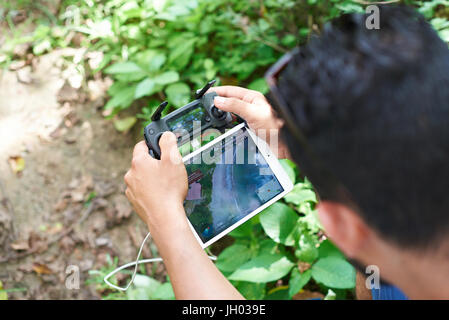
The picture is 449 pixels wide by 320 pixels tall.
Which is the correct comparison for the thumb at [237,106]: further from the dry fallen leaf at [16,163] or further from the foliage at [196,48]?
the dry fallen leaf at [16,163]

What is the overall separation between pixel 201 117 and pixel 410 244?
2.43 feet

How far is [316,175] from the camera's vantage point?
74 centimetres

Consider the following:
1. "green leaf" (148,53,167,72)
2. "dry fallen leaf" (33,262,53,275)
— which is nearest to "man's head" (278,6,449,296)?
"green leaf" (148,53,167,72)

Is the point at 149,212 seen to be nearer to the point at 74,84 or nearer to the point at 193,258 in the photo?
the point at 193,258

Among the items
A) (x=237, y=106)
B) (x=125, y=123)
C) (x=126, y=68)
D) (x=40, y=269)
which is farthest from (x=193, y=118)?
(x=40, y=269)

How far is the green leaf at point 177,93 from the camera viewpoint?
2.12 meters

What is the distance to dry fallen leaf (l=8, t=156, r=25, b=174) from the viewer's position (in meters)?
2.34

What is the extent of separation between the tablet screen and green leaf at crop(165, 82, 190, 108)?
2.93 feet

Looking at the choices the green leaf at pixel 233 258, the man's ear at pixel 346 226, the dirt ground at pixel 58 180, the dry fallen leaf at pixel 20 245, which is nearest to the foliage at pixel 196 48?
the green leaf at pixel 233 258

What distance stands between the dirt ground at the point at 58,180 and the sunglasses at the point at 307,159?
4.76 feet

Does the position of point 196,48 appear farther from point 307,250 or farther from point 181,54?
point 307,250

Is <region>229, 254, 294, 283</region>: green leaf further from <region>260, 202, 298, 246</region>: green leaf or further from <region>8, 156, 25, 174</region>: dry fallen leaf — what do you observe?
<region>8, 156, 25, 174</region>: dry fallen leaf

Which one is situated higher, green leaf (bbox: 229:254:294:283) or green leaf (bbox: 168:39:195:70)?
green leaf (bbox: 168:39:195:70)
